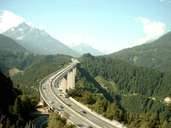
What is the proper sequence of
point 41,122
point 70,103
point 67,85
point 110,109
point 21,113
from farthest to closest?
point 67,85, point 70,103, point 110,109, point 41,122, point 21,113

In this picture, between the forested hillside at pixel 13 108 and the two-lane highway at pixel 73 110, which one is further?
the two-lane highway at pixel 73 110

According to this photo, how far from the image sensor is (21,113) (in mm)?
82875

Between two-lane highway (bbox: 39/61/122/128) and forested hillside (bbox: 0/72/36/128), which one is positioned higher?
forested hillside (bbox: 0/72/36/128)

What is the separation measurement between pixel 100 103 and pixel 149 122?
742 inches

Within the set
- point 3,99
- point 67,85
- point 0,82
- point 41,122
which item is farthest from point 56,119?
point 67,85

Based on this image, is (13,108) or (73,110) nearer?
(13,108)

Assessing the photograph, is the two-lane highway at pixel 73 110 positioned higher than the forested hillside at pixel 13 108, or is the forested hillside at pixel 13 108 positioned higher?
the forested hillside at pixel 13 108

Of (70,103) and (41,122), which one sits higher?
(41,122)

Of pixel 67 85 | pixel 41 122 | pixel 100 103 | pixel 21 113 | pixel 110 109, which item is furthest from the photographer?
pixel 67 85

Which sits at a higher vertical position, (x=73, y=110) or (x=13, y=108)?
(x=13, y=108)

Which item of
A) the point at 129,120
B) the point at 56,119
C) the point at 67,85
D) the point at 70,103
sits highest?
the point at 56,119

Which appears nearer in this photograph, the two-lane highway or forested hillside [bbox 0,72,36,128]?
forested hillside [bbox 0,72,36,128]

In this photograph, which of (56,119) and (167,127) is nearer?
(56,119)

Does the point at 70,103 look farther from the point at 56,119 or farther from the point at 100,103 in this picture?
the point at 56,119
